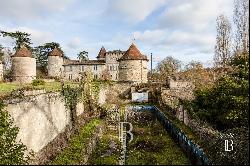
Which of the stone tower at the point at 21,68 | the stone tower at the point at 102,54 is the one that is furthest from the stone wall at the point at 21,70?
the stone tower at the point at 102,54

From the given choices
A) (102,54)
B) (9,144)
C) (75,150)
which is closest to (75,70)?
(102,54)

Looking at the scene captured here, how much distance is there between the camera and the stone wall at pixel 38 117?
493 inches

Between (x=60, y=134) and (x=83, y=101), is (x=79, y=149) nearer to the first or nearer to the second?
(x=60, y=134)

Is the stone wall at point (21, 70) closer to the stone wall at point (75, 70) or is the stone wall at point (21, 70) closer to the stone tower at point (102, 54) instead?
the stone wall at point (75, 70)

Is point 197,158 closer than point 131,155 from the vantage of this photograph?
Yes

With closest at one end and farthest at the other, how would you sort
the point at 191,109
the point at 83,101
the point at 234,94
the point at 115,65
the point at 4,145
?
the point at 4,145
the point at 234,94
the point at 191,109
the point at 83,101
the point at 115,65

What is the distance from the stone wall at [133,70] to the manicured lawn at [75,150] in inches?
1031

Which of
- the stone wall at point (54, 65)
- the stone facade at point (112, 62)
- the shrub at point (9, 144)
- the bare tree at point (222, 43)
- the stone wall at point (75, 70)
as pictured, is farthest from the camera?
the stone wall at point (75, 70)

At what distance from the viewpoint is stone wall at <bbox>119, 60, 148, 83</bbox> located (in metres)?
45.3

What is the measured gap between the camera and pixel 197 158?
44.5ft

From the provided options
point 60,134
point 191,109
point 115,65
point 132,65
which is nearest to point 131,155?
point 60,134

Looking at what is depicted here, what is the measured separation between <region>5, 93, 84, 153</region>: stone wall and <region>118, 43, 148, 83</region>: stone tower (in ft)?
83.9

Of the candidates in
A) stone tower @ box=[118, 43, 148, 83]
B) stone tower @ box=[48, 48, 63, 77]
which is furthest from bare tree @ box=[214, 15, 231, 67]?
stone tower @ box=[48, 48, 63, 77]

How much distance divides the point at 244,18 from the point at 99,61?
44141 mm
